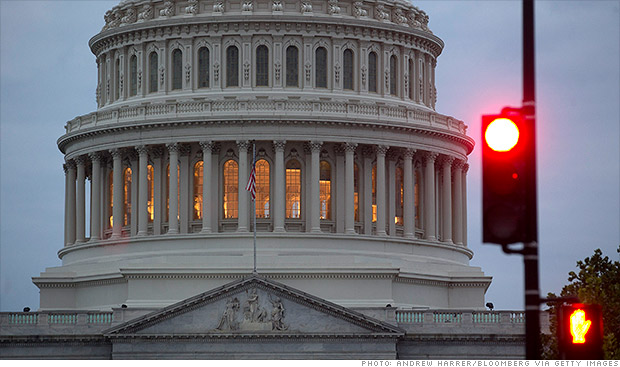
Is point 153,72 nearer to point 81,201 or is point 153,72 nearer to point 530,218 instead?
point 81,201

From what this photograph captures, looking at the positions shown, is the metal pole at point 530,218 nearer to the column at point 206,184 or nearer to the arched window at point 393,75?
the column at point 206,184

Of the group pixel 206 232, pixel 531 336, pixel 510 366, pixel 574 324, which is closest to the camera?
pixel 531 336

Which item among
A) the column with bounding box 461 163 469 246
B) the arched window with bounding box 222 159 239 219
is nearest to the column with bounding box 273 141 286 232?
the arched window with bounding box 222 159 239 219

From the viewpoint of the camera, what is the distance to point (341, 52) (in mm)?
96875

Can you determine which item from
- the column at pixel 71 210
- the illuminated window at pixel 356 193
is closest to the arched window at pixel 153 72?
→ the column at pixel 71 210

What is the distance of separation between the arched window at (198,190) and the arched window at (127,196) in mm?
5098

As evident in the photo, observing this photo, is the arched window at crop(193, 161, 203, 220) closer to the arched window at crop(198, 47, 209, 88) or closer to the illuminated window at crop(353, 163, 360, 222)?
the arched window at crop(198, 47, 209, 88)

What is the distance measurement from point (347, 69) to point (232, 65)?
24.9 feet

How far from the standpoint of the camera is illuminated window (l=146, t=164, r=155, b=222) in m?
96.6

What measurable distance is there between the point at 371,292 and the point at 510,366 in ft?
61.8

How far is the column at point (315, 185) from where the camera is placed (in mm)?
93625

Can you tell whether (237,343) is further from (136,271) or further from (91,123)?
(91,123)

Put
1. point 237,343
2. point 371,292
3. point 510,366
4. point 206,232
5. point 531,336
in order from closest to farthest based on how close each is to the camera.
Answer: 1. point 531,336
2. point 510,366
3. point 237,343
4. point 371,292
5. point 206,232

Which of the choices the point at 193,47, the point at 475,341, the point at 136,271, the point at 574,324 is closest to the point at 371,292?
the point at 475,341
